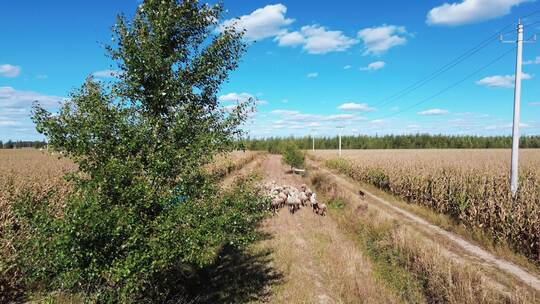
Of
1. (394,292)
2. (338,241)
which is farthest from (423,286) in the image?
(338,241)

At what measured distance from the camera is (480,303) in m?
7.66

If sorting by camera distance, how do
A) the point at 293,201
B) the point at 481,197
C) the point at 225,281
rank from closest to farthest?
the point at 225,281 → the point at 481,197 → the point at 293,201

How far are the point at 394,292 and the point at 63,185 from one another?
13.2m

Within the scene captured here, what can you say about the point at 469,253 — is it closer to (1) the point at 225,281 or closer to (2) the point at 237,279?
(2) the point at 237,279

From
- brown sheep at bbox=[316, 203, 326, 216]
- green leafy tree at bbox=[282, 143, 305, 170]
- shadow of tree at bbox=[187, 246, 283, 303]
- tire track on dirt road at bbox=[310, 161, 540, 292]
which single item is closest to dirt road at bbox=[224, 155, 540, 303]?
tire track on dirt road at bbox=[310, 161, 540, 292]

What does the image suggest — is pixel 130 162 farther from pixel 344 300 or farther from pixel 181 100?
pixel 344 300

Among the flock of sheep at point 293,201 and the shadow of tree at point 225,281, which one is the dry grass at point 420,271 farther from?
the flock of sheep at point 293,201

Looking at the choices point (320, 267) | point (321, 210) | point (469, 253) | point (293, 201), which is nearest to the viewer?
point (320, 267)

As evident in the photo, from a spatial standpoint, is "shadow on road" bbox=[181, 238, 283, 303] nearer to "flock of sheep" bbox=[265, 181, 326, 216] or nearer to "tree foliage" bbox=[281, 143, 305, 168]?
"flock of sheep" bbox=[265, 181, 326, 216]

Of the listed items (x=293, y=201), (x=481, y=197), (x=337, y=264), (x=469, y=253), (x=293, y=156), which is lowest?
(x=337, y=264)

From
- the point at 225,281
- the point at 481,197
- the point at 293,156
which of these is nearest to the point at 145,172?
the point at 225,281

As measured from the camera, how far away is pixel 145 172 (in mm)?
7090

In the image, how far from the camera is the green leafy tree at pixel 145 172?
6.03 m

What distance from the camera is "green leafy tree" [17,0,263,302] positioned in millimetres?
6027
